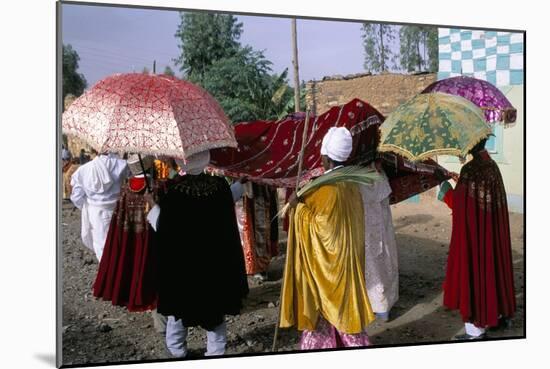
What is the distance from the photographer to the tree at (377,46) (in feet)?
15.3

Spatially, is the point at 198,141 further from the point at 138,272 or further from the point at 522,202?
the point at 522,202

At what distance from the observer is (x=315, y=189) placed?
3.89 metres

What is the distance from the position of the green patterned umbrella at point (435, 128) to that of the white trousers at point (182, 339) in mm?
1656

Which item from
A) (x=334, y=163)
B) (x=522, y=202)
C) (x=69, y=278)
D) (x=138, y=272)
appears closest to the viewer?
(x=334, y=163)

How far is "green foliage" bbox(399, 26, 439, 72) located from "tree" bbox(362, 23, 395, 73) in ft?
0.38

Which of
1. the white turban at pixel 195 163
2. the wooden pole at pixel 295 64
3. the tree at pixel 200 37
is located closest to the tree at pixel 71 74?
the tree at pixel 200 37

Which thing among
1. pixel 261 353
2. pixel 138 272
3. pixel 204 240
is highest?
pixel 204 240

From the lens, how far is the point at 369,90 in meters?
4.84

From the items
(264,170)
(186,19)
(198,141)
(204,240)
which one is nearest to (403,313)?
(264,170)

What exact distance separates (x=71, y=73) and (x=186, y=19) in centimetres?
88

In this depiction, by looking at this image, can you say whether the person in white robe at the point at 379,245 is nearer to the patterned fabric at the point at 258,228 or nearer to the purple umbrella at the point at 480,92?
the purple umbrella at the point at 480,92

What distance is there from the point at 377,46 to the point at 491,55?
979 mm

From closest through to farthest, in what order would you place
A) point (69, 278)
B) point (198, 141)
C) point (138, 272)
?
point (198, 141)
point (69, 278)
point (138, 272)

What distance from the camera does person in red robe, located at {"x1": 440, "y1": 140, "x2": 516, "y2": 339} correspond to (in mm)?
4453
